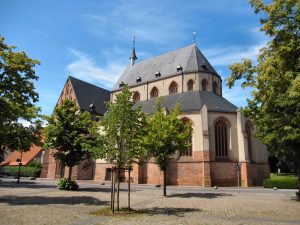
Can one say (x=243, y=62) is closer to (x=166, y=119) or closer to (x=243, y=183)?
(x=166, y=119)

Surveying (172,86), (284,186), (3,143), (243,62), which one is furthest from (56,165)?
(243,62)

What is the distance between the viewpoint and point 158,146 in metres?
21.0

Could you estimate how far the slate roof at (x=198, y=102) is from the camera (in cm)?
3566

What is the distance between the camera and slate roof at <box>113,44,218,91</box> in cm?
4256

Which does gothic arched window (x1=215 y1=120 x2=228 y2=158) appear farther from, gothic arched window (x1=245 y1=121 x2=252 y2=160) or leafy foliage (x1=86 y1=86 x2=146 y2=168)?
leafy foliage (x1=86 y1=86 x2=146 y2=168)

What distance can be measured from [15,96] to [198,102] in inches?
1005

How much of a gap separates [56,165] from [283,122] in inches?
1585

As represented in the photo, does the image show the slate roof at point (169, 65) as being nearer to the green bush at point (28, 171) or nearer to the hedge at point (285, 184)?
the hedge at point (285, 184)

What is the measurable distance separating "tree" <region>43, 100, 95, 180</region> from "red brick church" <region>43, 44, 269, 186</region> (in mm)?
2906

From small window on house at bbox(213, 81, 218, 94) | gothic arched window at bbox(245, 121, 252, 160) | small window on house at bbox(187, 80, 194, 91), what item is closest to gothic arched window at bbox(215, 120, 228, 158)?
gothic arched window at bbox(245, 121, 252, 160)

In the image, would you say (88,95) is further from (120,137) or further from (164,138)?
(120,137)

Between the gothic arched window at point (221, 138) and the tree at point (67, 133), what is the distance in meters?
17.6

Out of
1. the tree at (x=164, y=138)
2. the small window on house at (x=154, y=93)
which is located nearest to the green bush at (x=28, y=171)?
the small window on house at (x=154, y=93)

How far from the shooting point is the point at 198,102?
36.6 metres
